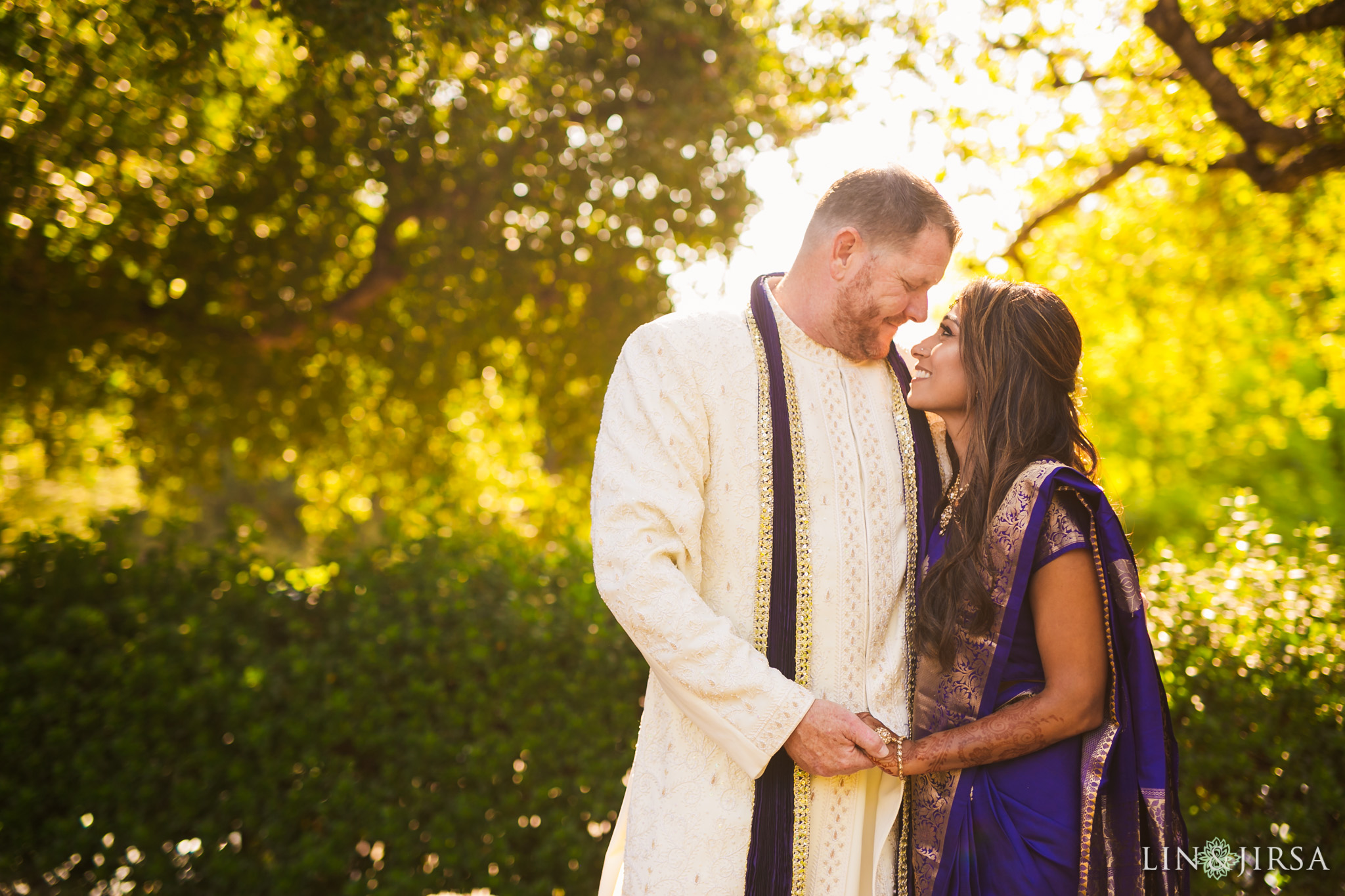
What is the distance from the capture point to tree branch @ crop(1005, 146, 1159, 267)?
13.4ft

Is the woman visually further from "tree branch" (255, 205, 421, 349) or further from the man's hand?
"tree branch" (255, 205, 421, 349)

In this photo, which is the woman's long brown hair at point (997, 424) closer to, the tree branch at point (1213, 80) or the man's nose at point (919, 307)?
the man's nose at point (919, 307)

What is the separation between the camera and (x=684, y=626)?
1826 mm

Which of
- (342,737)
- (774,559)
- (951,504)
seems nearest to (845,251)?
(951,504)

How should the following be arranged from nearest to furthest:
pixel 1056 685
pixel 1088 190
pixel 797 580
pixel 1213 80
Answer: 1. pixel 1056 685
2. pixel 797 580
3. pixel 1213 80
4. pixel 1088 190

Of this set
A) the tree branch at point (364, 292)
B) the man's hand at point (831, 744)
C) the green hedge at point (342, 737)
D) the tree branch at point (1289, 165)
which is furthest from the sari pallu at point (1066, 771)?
the tree branch at point (364, 292)

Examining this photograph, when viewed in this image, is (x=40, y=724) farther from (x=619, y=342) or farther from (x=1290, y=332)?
(x=1290, y=332)

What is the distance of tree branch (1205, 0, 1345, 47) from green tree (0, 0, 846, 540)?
189 centimetres

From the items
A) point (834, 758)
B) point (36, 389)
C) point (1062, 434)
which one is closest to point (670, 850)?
point (834, 758)

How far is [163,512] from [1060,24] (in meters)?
9.67

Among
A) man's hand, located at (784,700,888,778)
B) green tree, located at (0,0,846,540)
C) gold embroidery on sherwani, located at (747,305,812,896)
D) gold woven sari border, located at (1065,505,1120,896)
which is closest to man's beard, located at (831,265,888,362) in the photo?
gold embroidery on sherwani, located at (747,305,812,896)

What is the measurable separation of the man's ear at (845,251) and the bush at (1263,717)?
2.26m

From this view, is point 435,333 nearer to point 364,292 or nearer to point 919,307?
point 364,292

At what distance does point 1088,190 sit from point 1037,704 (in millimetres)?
3411
